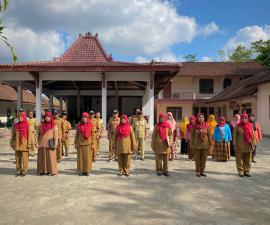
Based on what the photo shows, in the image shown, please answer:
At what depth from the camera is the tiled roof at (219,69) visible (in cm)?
3250

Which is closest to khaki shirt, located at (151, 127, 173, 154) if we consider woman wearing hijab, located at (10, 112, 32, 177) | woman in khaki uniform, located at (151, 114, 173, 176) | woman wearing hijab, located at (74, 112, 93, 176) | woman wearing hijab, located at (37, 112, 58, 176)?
woman in khaki uniform, located at (151, 114, 173, 176)

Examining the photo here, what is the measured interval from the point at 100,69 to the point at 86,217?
41.1 feet

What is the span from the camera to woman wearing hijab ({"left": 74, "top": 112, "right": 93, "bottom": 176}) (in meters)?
7.89

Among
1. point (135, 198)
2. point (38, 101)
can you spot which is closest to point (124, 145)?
point (135, 198)

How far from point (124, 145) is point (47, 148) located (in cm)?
173

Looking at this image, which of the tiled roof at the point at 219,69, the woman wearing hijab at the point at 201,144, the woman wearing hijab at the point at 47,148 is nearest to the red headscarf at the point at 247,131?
the woman wearing hijab at the point at 201,144

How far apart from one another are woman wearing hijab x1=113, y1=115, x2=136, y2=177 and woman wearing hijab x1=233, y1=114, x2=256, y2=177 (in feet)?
7.93

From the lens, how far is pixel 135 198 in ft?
19.2

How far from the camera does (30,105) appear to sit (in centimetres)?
3681

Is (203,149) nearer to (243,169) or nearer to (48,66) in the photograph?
(243,169)

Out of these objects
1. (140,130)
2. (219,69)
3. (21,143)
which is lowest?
(21,143)

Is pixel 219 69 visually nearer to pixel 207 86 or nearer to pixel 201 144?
pixel 207 86

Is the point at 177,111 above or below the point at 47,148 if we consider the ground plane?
above

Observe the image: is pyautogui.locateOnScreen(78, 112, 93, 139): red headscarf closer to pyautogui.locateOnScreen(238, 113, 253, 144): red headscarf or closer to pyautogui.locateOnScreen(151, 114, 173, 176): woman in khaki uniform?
pyautogui.locateOnScreen(151, 114, 173, 176): woman in khaki uniform
